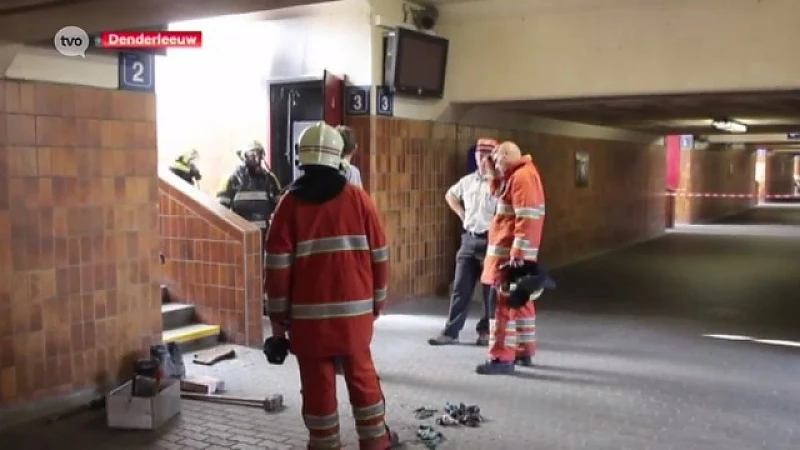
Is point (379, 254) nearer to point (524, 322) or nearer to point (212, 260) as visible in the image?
point (524, 322)

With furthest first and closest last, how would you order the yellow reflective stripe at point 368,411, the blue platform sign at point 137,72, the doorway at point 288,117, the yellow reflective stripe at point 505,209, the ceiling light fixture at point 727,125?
the ceiling light fixture at point 727,125 < the doorway at point 288,117 < the yellow reflective stripe at point 505,209 < the blue platform sign at point 137,72 < the yellow reflective stripe at point 368,411

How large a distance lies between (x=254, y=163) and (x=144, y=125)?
84.0 inches

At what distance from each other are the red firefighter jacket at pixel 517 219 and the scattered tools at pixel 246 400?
174 centimetres

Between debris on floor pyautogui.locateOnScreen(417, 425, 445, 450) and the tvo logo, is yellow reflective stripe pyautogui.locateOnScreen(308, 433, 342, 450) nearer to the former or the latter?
debris on floor pyautogui.locateOnScreen(417, 425, 445, 450)

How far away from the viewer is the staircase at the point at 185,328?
20.7 ft

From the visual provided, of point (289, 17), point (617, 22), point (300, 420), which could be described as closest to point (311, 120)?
point (289, 17)

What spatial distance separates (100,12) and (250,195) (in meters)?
3.59

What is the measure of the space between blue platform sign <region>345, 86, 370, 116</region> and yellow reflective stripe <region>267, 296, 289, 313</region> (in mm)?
4600

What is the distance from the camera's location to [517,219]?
5406mm

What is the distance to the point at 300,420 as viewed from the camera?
186 inches

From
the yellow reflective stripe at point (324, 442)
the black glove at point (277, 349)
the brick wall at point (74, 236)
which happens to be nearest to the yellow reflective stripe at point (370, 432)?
the yellow reflective stripe at point (324, 442)

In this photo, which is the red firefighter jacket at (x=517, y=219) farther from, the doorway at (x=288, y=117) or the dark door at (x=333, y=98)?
the doorway at (x=288, y=117)

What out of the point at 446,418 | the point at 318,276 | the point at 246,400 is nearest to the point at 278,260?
the point at 318,276

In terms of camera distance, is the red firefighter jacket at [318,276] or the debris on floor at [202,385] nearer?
the red firefighter jacket at [318,276]
